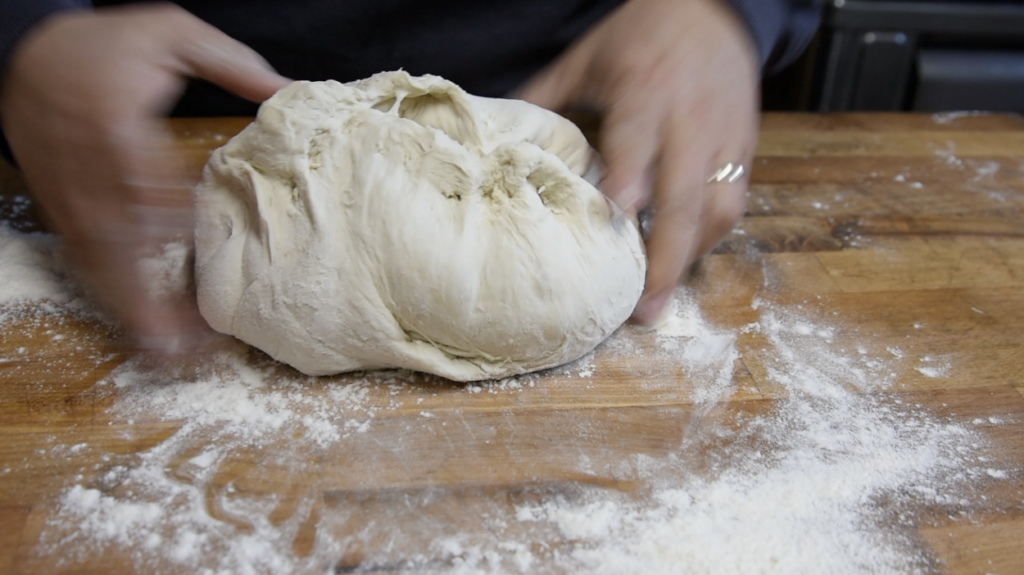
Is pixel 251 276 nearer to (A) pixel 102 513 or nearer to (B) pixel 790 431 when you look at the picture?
(A) pixel 102 513

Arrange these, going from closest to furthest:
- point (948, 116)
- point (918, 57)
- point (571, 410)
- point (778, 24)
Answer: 1. point (571, 410)
2. point (778, 24)
3. point (948, 116)
4. point (918, 57)

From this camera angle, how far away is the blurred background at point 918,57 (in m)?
2.12

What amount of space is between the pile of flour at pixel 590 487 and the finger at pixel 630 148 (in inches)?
9.4

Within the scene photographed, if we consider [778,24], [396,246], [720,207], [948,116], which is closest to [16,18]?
[396,246]

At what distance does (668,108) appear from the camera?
42.3 inches

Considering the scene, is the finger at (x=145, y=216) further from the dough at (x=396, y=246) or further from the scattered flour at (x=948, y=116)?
the scattered flour at (x=948, y=116)

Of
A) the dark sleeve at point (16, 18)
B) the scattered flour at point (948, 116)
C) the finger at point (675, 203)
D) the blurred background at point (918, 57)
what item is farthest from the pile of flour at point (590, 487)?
the blurred background at point (918, 57)

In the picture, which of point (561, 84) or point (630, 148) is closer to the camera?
point (630, 148)

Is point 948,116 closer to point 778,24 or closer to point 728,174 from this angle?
point 778,24

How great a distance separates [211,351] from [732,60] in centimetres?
93

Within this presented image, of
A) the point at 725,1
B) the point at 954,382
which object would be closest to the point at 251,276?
the point at 725,1

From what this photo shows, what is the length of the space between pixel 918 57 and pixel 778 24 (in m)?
1.14

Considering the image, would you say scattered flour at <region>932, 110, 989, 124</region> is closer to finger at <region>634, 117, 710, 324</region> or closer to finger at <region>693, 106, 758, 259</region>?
finger at <region>693, 106, 758, 259</region>

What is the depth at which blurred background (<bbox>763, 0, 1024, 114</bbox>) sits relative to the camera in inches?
83.3
